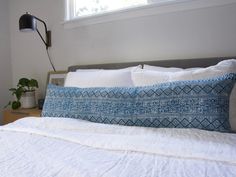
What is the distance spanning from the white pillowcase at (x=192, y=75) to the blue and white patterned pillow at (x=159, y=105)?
0.10 meters

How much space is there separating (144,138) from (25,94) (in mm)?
1796

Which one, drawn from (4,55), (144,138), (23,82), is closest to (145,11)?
(144,138)

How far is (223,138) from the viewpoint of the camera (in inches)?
37.1

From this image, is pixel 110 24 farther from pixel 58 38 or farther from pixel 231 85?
pixel 231 85

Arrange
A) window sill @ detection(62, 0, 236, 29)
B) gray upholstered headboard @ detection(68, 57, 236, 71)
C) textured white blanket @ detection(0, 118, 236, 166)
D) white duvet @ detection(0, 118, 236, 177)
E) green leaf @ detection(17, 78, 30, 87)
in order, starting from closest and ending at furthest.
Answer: white duvet @ detection(0, 118, 236, 177) → textured white blanket @ detection(0, 118, 236, 166) → gray upholstered headboard @ detection(68, 57, 236, 71) → window sill @ detection(62, 0, 236, 29) → green leaf @ detection(17, 78, 30, 87)

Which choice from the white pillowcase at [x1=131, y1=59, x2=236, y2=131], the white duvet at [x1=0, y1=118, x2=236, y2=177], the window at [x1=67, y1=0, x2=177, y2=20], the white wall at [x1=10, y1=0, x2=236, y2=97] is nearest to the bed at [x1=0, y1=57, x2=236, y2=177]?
the white duvet at [x1=0, y1=118, x2=236, y2=177]

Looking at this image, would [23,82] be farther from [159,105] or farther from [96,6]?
[159,105]

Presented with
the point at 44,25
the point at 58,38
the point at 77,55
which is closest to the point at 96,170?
the point at 77,55

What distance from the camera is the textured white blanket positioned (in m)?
0.80

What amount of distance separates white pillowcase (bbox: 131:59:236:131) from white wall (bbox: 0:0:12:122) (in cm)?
197

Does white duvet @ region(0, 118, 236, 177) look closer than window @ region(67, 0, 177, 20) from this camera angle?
Yes

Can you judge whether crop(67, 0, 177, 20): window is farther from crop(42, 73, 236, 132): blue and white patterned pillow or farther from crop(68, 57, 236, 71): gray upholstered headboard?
crop(42, 73, 236, 132): blue and white patterned pillow

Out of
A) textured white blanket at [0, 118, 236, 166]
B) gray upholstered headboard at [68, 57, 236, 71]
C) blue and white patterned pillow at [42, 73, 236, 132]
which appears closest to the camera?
textured white blanket at [0, 118, 236, 166]

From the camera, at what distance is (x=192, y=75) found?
1241 millimetres
